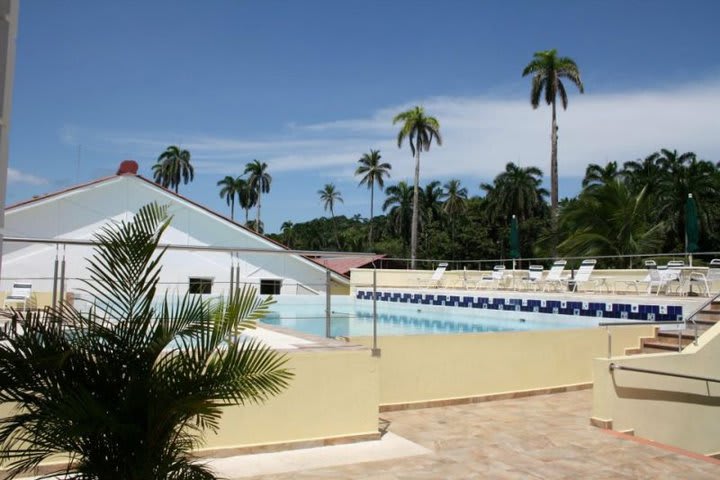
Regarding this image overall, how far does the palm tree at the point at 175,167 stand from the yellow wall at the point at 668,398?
64556mm

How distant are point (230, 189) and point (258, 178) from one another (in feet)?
20.9

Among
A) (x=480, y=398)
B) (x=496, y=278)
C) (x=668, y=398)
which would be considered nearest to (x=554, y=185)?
(x=496, y=278)

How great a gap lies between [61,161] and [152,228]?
32.5 metres

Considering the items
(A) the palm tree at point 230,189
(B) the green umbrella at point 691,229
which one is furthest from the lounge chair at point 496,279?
(A) the palm tree at point 230,189

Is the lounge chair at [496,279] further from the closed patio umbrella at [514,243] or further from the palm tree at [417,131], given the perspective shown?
the palm tree at [417,131]

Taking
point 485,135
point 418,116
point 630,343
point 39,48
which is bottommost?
point 630,343

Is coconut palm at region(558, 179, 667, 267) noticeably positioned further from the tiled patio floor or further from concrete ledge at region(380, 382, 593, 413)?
the tiled patio floor

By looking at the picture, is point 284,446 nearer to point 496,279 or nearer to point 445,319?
point 445,319

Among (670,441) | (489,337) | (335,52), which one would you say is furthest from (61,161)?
→ (670,441)

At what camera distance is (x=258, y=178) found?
65.8 meters

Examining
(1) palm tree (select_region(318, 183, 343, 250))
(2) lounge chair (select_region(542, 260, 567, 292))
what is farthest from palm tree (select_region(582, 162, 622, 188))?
(1) palm tree (select_region(318, 183, 343, 250))

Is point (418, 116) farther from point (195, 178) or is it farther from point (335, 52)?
point (195, 178)

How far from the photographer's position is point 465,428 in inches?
274

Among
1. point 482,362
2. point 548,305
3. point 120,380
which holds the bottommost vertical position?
point 482,362
